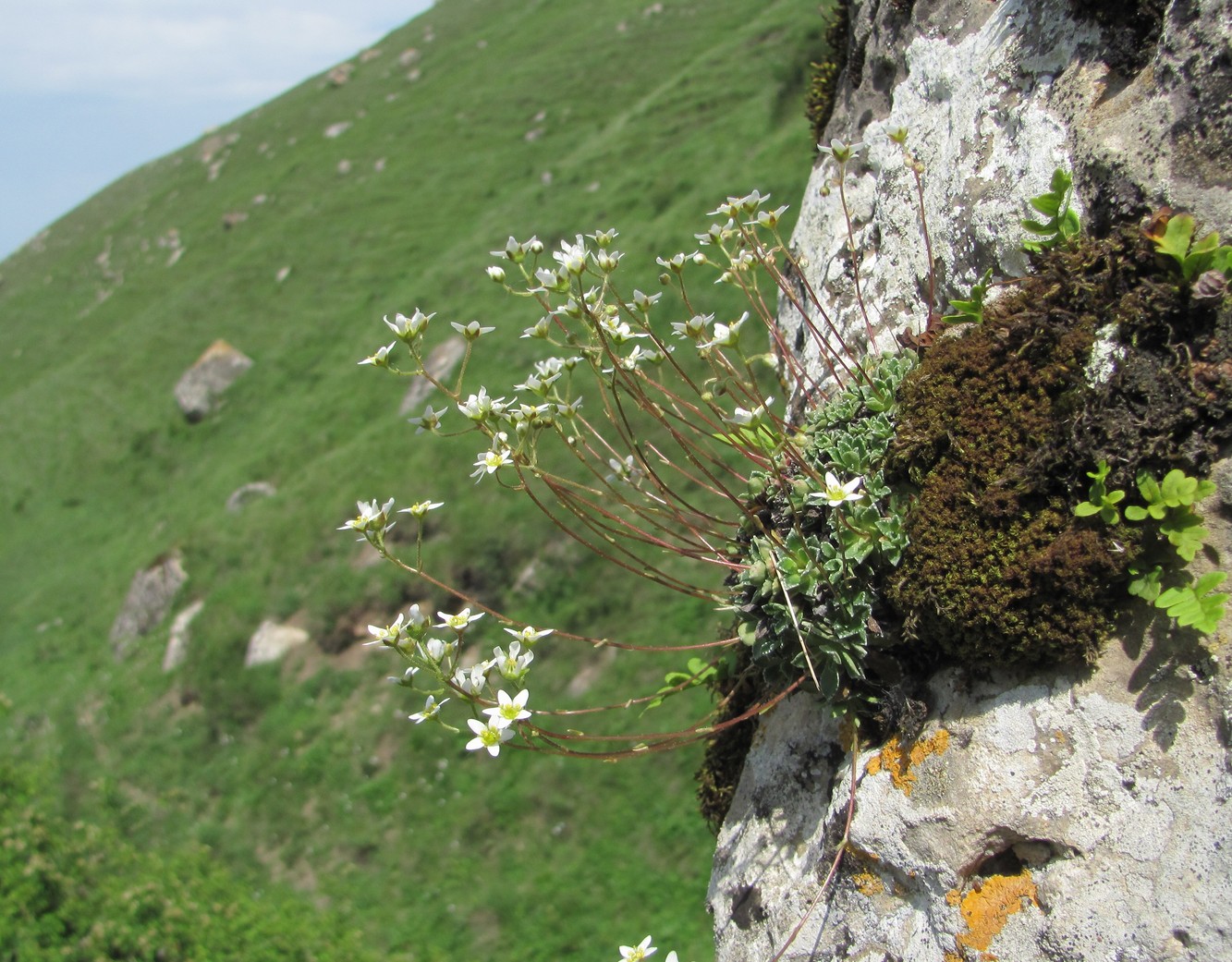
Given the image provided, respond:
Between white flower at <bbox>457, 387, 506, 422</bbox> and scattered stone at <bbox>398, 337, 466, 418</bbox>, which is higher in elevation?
white flower at <bbox>457, 387, 506, 422</bbox>

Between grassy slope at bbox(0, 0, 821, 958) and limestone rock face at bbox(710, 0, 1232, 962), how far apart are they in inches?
302

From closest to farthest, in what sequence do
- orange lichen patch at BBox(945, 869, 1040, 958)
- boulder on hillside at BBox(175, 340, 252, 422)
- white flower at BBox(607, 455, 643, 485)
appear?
orange lichen patch at BBox(945, 869, 1040, 958) < white flower at BBox(607, 455, 643, 485) < boulder on hillside at BBox(175, 340, 252, 422)

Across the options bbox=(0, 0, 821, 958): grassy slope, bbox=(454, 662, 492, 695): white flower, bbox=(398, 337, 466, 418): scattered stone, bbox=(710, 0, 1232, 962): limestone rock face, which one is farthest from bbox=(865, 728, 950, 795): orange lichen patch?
bbox=(398, 337, 466, 418): scattered stone

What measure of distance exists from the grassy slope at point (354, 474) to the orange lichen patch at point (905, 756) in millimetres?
7966

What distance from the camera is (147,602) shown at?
2175cm

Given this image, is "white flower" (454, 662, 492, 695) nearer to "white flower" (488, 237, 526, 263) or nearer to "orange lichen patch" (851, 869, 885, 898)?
"orange lichen patch" (851, 869, 885, 898)

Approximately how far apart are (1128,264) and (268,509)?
21.3 m

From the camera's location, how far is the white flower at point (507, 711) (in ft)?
9.11

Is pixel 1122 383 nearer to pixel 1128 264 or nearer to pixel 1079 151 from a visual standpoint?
pixel 1128 264

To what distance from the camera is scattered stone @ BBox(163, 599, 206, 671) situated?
→ 19.0m

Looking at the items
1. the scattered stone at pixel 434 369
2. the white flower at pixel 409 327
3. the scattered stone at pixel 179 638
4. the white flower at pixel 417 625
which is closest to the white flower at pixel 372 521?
the white flower at pixel 417 625

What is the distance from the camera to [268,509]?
21281 millimetres

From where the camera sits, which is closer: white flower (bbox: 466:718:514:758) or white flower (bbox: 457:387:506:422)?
white flower (bbox: 466:718:514:758)

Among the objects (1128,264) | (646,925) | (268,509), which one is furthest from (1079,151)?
(268,509)
